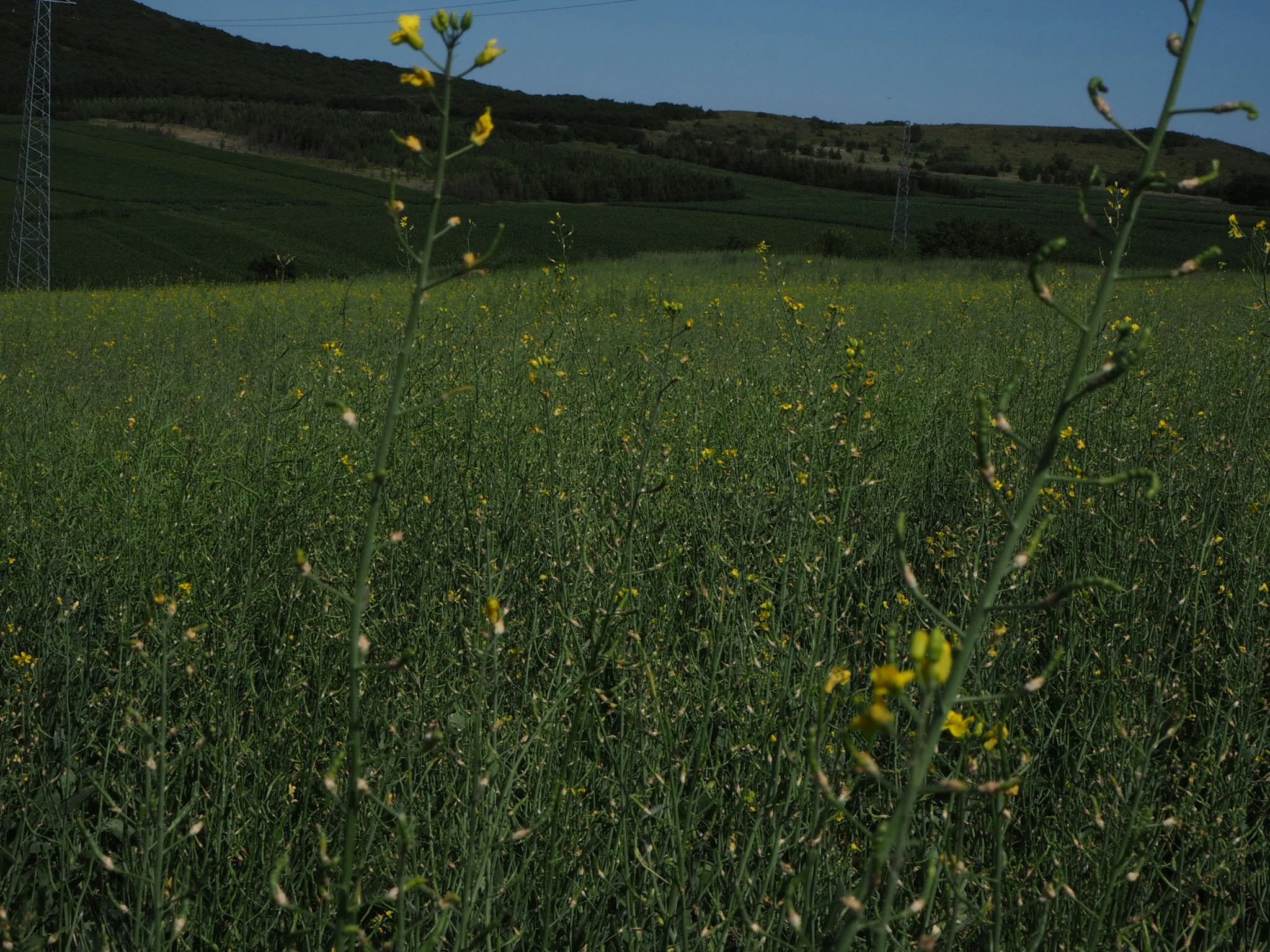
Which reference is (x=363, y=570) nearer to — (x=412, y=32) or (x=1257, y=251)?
(x=412, y=32)

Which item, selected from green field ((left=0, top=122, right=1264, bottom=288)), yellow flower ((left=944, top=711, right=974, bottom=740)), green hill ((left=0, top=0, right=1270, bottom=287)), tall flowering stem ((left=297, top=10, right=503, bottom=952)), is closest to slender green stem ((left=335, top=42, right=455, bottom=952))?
tall flowering stem ((left=297, top=10, right=503, bottom=952))

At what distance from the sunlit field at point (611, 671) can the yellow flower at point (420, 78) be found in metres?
0.35

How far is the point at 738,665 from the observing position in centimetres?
199

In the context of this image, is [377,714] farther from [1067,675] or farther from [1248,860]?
[1248,860]

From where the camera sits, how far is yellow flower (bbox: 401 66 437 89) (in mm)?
926

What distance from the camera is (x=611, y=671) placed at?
2266mm

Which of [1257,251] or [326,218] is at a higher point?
[326,218]

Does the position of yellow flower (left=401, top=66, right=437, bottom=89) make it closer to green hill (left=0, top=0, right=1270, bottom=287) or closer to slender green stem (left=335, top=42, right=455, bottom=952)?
slender green stem (left=335, top=42, right=455, bottom=952)

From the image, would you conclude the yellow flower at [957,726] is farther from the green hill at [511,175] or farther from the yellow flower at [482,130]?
the green hill at [511,175]

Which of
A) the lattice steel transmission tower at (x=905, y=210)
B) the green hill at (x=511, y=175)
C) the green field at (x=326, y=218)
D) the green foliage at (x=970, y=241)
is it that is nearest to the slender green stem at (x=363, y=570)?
the green hill at (x=511, y=175)

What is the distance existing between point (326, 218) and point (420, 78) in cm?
3520

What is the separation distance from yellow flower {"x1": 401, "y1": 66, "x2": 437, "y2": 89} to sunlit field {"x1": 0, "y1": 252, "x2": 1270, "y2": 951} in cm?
35

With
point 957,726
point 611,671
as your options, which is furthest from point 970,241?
point 957,726

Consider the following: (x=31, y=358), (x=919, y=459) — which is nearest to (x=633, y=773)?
(x=919, y=459)
